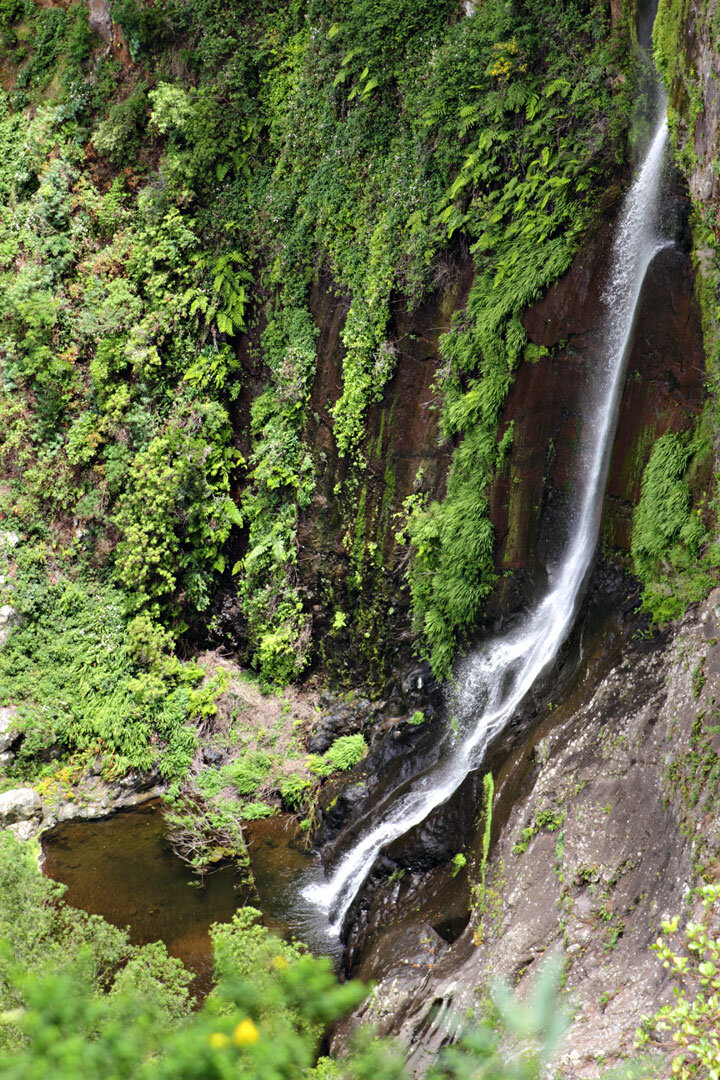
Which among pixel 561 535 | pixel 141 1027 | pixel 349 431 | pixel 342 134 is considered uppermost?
pixel 342 134

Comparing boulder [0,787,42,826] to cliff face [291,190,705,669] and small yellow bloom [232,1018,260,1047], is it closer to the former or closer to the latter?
cliff face [291,190,705,669]

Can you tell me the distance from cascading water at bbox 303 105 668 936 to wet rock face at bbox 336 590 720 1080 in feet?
3.70

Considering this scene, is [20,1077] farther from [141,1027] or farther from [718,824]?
[718,824]

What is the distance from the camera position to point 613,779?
779 centimetres

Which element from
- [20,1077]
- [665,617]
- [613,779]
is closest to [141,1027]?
[20,1077]

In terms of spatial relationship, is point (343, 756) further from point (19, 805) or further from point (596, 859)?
point (596, 859)

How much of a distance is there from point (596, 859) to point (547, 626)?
331 cm

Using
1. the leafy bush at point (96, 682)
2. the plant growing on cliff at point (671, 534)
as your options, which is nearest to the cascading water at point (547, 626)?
the plant growing on cliff at point (671, 534)

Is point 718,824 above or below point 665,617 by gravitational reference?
below

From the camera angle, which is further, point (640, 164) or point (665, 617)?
point (640, 164)

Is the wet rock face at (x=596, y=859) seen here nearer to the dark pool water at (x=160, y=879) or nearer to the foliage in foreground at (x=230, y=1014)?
the foliage in foreground at (x=230, y=1014)

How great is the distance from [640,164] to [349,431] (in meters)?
5.21

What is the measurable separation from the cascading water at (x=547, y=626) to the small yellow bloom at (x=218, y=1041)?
7.20 metres

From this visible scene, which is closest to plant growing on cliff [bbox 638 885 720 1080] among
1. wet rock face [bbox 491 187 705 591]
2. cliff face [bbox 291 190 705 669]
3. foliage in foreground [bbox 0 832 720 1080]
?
foliage in foreground [bbox 0 832 720 1080]
